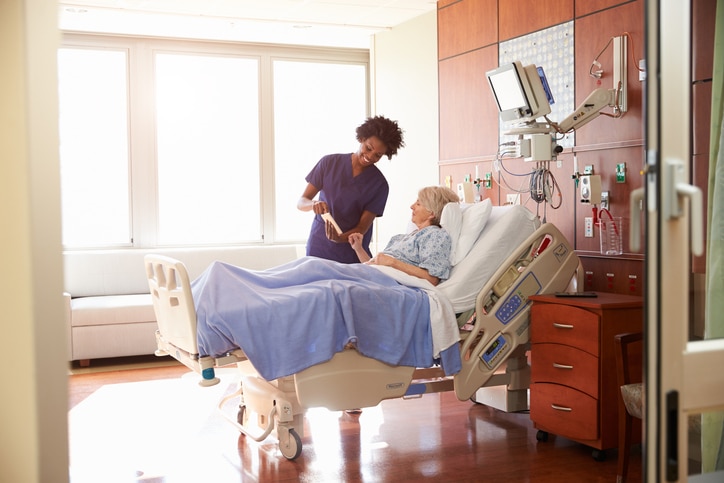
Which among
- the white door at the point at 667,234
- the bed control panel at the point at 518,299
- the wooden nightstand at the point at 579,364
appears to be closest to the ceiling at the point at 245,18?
the bed control panel at the point at 518,299

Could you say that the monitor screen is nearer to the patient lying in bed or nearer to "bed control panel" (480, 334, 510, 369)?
the patient lying in bed

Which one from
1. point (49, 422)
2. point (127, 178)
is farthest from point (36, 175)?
point (127, 178)

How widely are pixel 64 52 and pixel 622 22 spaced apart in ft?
14.7

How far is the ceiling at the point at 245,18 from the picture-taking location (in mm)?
5645

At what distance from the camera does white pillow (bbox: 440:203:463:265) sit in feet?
12.6

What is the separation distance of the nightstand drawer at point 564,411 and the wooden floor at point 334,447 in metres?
0.11

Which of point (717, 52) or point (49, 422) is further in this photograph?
point (717, 52)

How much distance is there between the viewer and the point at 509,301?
3.65m

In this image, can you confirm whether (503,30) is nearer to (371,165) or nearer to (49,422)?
(371,165)

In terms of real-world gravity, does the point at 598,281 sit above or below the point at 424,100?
below

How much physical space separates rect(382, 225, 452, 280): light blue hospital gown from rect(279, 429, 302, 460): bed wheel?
965 millimetres

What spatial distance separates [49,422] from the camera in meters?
1.34

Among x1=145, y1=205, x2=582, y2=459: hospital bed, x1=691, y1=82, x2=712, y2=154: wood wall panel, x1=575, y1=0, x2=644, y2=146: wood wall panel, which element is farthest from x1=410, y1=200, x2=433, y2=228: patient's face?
x1=691, y1=82, x2=712, y2=154: wood wall panel

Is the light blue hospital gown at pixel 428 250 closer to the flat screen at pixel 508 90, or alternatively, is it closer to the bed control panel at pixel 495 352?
the bed control panel at pixel 495 352
